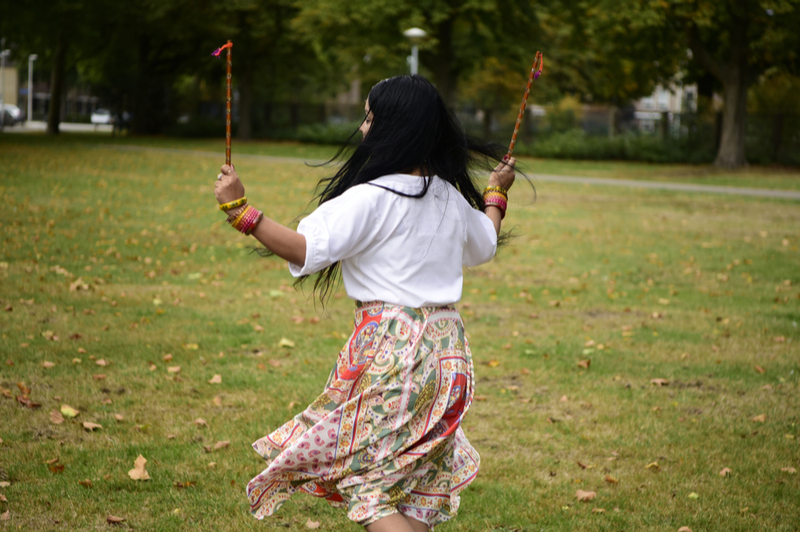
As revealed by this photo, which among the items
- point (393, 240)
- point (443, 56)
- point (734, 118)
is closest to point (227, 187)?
point (393, 240)

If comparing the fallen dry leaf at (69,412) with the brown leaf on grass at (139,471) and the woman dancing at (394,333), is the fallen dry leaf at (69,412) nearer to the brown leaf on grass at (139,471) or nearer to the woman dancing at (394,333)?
the brown leaf on grass at (139,471)

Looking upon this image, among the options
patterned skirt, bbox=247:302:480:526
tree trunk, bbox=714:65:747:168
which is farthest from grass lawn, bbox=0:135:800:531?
tree trunk, bbox=714:65:747:168

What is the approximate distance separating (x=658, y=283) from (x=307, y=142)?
32.7 metres

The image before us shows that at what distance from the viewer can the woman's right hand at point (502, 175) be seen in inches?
126

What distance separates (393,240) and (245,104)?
4107 cm

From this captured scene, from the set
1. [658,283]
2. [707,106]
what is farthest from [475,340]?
[707,106]

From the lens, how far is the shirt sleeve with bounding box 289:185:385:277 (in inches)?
93.1

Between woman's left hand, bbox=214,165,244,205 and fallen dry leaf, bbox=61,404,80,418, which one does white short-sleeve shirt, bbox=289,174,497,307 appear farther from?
fallen dry leaf, bbox=61,404,80,418

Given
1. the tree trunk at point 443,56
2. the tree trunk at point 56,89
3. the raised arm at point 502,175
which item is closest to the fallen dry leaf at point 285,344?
the raised arm at point 502,175

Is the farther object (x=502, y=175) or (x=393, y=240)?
(x=502, y=175)

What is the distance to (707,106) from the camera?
32969 millimetres

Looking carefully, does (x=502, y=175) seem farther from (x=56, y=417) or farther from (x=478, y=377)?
(x=56, y=417)

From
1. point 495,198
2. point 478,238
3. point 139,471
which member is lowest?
point 139,471

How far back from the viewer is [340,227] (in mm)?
2383
